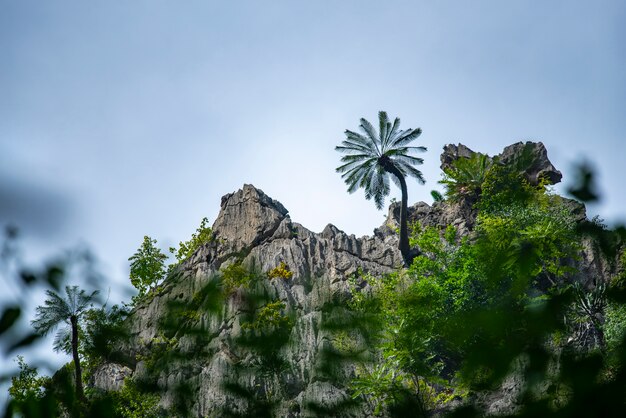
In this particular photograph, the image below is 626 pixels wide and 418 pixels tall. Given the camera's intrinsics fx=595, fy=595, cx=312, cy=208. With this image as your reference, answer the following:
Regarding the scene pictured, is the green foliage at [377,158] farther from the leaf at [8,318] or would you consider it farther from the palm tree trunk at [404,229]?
the leaf at [8,318]

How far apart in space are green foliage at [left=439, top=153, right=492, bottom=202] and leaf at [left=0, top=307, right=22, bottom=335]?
34160 millimetres

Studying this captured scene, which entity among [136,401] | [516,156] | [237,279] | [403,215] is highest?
[516,156]

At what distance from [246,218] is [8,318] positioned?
108 feet

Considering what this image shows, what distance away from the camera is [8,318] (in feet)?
5.84

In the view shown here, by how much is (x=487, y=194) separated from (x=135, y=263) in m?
20.5

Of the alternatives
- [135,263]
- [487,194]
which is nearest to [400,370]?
[487,194]

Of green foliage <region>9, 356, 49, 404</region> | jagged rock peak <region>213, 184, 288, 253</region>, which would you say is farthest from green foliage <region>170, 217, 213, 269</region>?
green foliage <region>9, 356, 49, 404</region>

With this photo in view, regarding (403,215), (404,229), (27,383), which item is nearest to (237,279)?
(27,383)

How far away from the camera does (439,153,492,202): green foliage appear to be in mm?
34719

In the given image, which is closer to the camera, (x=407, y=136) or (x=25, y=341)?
(x=25, y=341)

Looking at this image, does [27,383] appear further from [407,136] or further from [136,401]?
[407,136]

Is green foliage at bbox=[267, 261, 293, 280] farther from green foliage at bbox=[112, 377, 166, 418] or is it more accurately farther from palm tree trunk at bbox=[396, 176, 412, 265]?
green foliage at bbox=[112, 377, 166, 418]

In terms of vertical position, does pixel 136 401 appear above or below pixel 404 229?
below

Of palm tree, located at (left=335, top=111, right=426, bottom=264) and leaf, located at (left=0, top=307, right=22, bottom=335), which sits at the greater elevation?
palm tree, located at (left=335, top=111, right=426, bottom=264)
